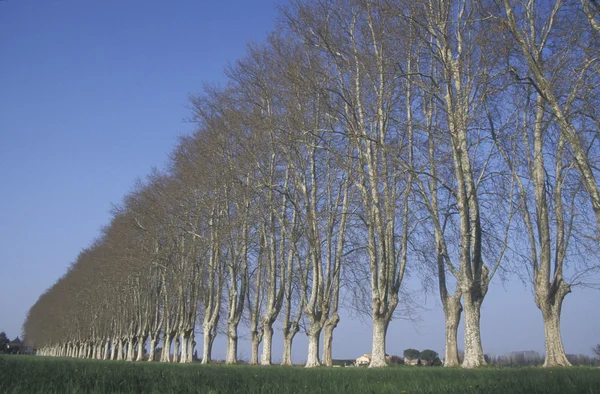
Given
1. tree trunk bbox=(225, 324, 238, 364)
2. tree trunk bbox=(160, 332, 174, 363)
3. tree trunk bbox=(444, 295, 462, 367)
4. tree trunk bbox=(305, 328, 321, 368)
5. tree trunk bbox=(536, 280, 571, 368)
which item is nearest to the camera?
tree trunk bbox=(536, 280, 571, 368)

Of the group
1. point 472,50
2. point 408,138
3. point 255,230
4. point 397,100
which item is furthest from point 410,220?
point 255,230

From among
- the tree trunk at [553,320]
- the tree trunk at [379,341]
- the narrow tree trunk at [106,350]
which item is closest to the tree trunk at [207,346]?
the tree trunk at [379,341]

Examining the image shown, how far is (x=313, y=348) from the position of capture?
23688 mm

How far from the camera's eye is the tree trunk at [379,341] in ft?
64.6

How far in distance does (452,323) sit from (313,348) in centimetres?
557

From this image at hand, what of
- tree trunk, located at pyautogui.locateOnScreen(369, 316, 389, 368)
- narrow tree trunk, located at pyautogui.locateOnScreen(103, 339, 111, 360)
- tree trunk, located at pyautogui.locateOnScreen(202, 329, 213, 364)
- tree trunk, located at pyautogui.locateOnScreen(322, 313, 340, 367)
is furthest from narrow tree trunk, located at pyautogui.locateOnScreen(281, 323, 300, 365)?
narrow tree trunk, located at pyautogui.locateOnScreen(103, 339, 111, 360)

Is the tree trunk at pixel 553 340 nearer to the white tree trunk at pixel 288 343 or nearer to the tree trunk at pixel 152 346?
the white tree trunk at pixel 288 343

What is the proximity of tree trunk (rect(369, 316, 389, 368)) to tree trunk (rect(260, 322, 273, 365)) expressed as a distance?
843 cm

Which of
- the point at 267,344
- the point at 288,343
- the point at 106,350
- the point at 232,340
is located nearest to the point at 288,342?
the point at 288,343

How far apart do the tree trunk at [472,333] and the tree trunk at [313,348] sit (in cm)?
764

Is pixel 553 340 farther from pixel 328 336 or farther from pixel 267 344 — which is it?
pixel 267 344

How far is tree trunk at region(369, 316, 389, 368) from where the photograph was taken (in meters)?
19.7

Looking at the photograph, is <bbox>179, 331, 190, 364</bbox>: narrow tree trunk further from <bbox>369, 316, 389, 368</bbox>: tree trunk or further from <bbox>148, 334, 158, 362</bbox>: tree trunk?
<bbox>369, 316, 389, 368</bbox>: tree trunk

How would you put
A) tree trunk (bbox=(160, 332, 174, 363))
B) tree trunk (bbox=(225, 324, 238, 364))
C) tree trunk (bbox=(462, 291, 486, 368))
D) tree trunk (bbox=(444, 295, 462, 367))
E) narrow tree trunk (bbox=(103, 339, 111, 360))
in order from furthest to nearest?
1. narrow tree trunk (bbox=(103, 339, 111, 360))
2. tree trunk (bbox=(160, 332, 174, 363))
3. tree trunk (bbox=(225, 324, 238, 364))
4. tree trunk (bbox=(444, 295, 462, 367))
5. tree trunk (bbox=(462, 291, 486, 368))
